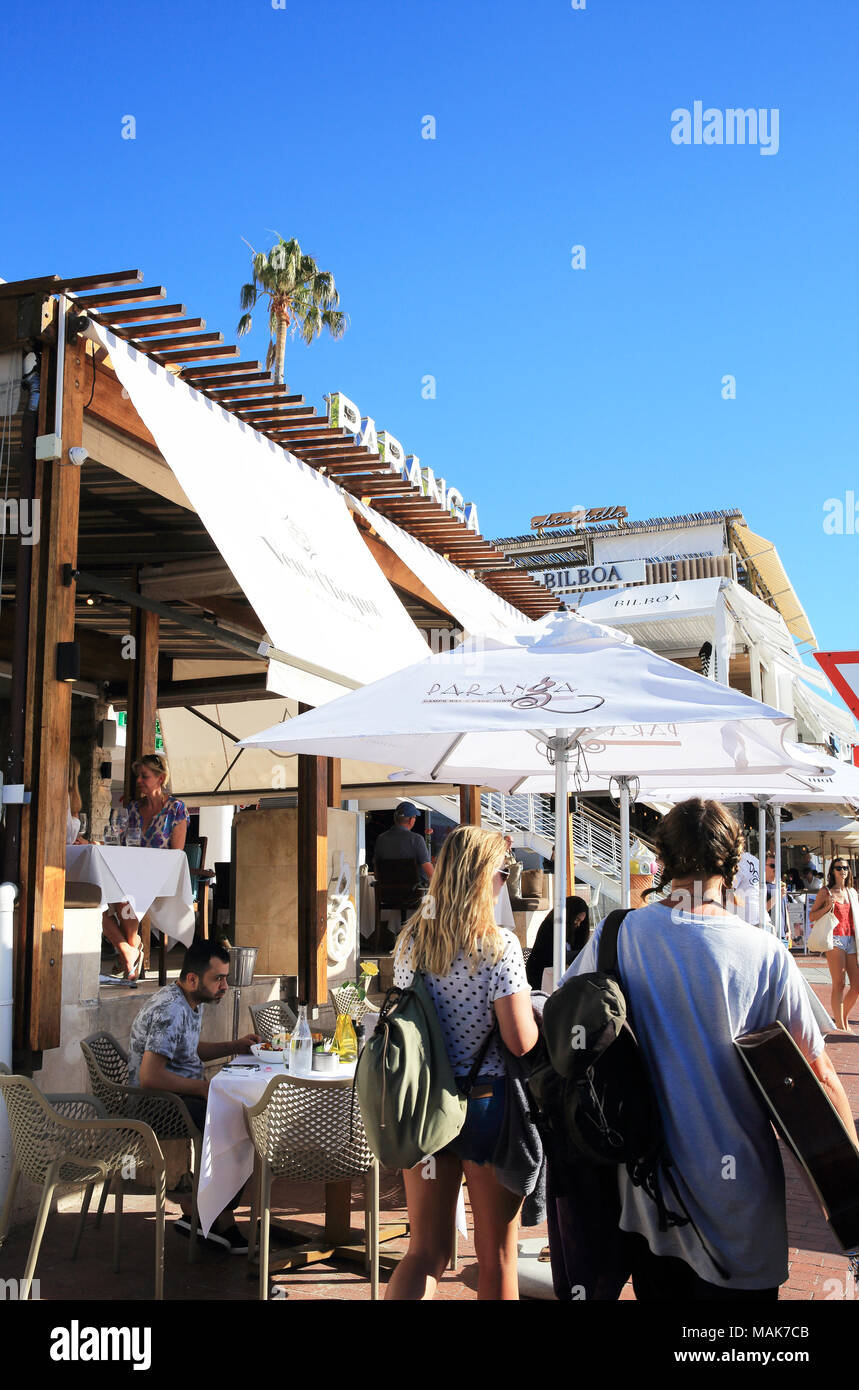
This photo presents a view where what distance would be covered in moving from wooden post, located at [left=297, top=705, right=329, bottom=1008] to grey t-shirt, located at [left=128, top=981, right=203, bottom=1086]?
9.18ft

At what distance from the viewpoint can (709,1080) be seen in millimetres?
2721

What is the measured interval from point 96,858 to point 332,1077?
2.33 meters

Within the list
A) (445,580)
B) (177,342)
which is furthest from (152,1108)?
(445,580)

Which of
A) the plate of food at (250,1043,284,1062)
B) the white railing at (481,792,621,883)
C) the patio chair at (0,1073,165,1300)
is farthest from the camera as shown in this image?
the white railing at (481,792,621,883)

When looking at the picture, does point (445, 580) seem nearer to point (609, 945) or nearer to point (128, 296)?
point (128, 296)

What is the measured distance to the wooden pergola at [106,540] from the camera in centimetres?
526

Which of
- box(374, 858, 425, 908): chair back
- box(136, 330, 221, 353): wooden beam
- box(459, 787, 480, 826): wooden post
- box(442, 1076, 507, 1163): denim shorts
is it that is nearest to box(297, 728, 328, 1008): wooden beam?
box(374, 858, 425, 908): chair back

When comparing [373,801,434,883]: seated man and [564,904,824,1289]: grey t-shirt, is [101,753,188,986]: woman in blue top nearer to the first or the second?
[373,801,434,883]: seated man

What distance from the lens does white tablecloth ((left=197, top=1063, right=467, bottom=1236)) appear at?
4.70 metres

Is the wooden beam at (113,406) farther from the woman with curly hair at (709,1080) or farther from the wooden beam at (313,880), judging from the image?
the woman with curly hair at (709,1080)

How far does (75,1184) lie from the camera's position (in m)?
4.36

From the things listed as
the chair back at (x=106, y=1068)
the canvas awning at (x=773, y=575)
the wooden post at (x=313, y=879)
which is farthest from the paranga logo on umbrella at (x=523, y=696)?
the canvas awning at (x=773, y=575)
